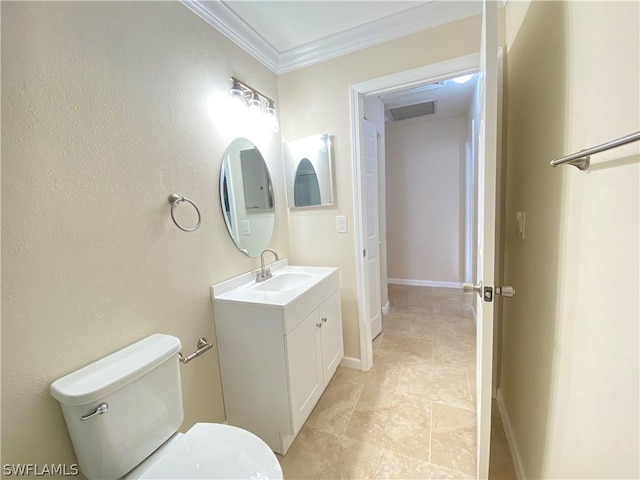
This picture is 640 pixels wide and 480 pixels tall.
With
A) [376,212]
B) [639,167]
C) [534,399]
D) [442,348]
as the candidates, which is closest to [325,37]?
[376,212]

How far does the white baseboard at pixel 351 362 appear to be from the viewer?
2127 mm

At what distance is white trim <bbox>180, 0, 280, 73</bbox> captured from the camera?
143 centimetres

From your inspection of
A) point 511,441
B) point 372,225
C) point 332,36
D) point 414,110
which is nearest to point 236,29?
point 332,36

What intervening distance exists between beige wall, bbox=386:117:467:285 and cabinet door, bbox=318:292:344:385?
2490 millimetres

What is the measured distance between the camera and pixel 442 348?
7.69ft

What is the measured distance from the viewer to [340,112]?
6.28 feet

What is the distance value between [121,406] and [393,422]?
4.53ft

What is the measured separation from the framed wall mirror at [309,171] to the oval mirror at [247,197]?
21 cm

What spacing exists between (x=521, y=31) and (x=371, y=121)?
1.34 metres

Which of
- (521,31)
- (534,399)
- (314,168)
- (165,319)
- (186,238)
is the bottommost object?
(534,399)

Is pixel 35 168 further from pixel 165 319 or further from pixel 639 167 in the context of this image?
pixel 639 167

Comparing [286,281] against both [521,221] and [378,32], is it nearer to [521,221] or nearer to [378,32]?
[521,221]

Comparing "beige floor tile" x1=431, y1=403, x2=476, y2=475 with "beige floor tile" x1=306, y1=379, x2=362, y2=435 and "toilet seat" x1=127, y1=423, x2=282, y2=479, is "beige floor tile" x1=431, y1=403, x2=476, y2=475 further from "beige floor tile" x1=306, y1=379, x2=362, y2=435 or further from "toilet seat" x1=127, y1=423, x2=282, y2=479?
"toilet seat" x1=127, y1=423, x2=282, y2=479
